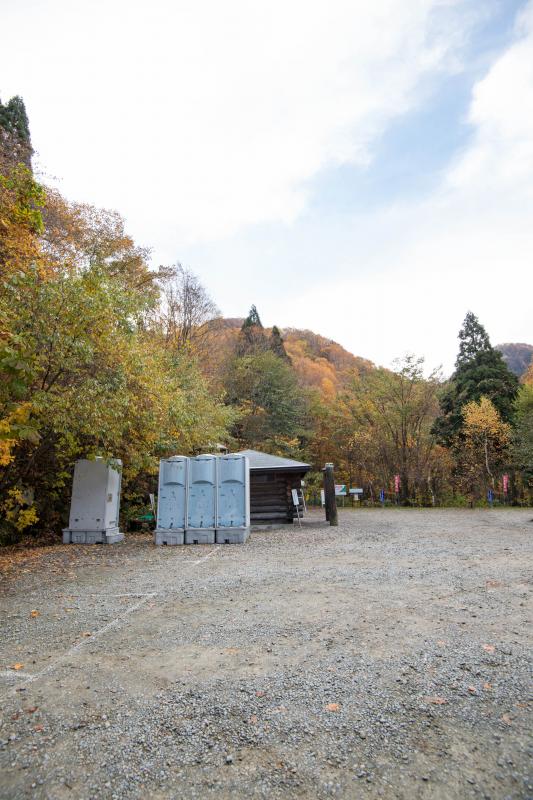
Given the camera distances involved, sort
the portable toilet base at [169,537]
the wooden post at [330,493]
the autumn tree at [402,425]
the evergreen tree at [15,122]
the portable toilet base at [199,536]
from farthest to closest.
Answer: the autumn tree at [402,425] < the evergreen tree at [15,122] < the wooden post at [330,493] < the portable toilet base at [199,536] < the portable toilet base at [169,537]

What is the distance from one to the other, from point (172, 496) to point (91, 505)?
191 centimetres

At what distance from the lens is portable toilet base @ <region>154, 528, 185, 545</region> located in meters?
9.98

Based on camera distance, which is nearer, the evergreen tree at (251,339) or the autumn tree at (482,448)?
the autumn tree at (482,448)

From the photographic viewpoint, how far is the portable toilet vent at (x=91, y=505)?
10172 millimetres

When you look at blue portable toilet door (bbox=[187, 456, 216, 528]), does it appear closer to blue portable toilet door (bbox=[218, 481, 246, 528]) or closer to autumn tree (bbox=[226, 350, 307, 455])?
blue portable toilet door (bbox=[218, 481, 246, 528])

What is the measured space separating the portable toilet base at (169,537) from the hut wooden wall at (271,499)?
16.7ft

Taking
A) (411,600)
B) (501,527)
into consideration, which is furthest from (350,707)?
(501,527)

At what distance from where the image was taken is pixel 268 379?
92.5ft

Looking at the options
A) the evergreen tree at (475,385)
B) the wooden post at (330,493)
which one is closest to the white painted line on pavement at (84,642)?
the wooden post at (330,493)

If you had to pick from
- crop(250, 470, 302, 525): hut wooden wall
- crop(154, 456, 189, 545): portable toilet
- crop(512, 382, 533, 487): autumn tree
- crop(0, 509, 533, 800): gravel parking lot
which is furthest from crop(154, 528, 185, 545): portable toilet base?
crop(512, 382, 533, 487): autumn tree

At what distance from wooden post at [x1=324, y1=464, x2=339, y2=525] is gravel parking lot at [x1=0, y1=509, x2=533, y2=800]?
7.46 meters

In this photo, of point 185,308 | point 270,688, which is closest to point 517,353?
point 185,308

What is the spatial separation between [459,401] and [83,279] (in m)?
23.3

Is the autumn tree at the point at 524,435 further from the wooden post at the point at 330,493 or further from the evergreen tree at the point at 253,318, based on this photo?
the evergreen tree at the point at 253,318
